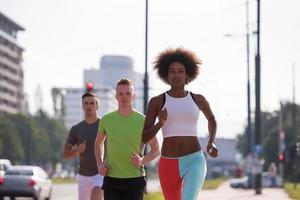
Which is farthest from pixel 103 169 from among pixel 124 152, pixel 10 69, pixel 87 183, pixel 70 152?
pixel 10 69

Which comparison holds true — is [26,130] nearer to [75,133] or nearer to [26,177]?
[26,177]

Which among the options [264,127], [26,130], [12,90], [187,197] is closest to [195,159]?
[187,197]

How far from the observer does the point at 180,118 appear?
8.58 meters

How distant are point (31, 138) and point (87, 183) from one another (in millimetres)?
124652

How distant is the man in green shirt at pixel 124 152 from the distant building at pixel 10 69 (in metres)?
167

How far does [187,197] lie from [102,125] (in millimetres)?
1395

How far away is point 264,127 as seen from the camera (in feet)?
490

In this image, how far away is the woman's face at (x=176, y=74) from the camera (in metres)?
8.74

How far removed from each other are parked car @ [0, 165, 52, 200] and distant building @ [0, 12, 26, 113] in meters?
143

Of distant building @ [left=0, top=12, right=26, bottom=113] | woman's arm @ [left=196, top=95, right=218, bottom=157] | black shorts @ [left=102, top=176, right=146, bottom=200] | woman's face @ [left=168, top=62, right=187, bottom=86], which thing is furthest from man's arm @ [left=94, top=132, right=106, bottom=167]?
distant building @ [left=0, top=12, right=26, bottom=113]

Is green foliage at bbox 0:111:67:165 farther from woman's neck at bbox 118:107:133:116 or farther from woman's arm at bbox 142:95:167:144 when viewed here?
woman's arm at bbox 142:95:167:144

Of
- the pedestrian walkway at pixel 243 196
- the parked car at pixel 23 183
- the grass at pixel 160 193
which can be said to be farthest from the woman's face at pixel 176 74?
the pedestrian walkway at pixel 243 196

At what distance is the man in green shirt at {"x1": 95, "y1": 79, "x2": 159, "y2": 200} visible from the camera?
355 inches

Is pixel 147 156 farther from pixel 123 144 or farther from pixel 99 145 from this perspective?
pixel 99 145
